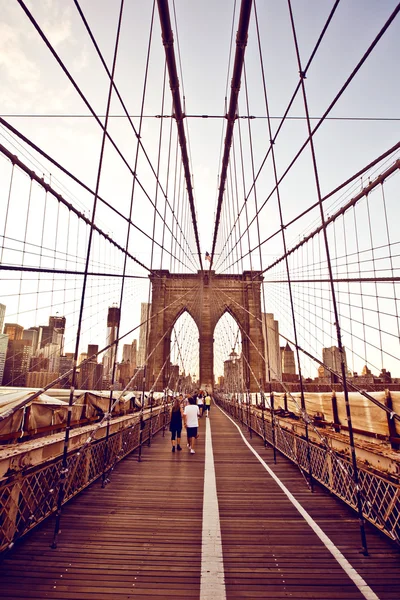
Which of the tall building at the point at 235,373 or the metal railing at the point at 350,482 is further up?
the tall building at the point at 235,373

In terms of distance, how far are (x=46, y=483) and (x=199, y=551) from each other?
2505mm

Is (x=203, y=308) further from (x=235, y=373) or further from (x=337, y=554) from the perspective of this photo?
(x=337, y=554)

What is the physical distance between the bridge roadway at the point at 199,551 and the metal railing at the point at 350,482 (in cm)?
17

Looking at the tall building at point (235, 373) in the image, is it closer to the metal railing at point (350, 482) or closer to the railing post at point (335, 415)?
the railing post at point (335, 415)

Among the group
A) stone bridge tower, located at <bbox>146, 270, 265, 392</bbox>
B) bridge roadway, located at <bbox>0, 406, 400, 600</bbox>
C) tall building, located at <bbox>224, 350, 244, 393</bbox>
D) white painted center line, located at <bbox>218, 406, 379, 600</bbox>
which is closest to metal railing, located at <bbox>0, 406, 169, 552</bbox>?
bridge roadway, located at <bbox>0, 406, 400, 600</bbox>

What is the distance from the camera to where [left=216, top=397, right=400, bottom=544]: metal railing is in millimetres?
3648

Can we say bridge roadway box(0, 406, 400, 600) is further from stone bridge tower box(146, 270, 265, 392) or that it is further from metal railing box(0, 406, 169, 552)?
stone bridge tower box(146, 270, 265, 392)

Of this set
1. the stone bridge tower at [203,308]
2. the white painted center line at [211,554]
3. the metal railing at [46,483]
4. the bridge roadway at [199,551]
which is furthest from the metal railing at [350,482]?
the stone bridge tower at [203,308]

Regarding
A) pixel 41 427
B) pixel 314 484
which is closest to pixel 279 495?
pixel 314 484

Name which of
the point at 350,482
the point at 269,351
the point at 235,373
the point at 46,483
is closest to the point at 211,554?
the point at 350,482

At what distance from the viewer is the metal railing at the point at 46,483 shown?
3326mm

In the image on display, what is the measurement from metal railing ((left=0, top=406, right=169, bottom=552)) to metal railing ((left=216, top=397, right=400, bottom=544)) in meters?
3.75

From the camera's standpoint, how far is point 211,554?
10.5ft

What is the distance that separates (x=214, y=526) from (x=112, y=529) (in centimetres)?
124
